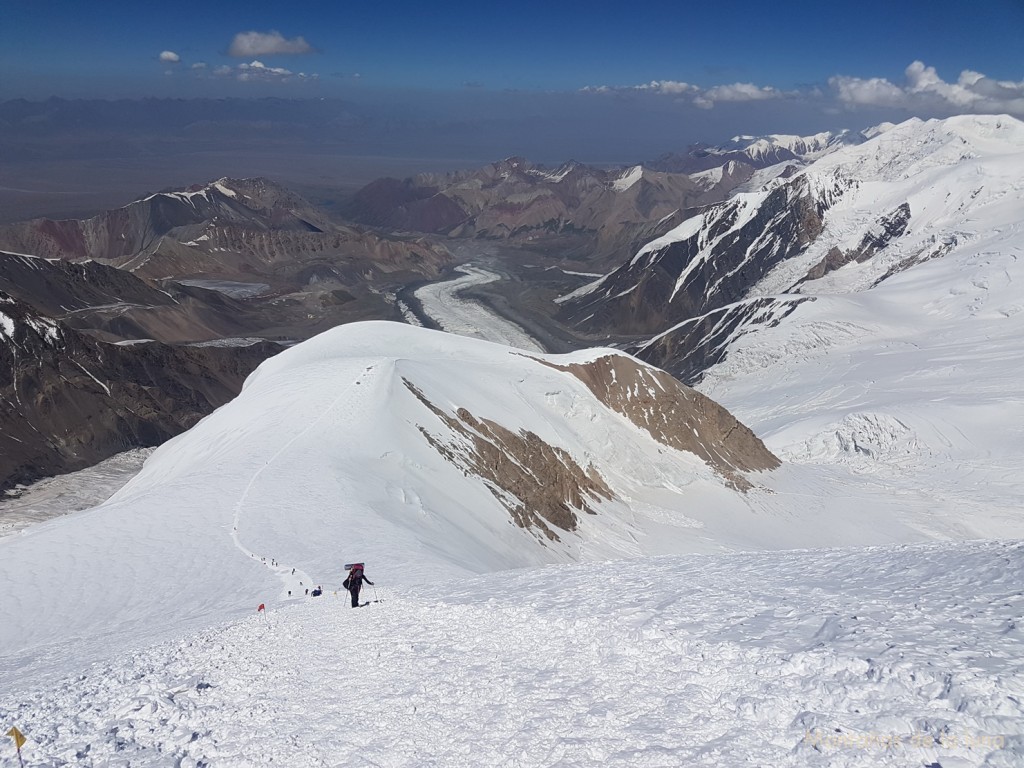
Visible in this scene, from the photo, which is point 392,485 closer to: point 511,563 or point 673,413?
point 511,563

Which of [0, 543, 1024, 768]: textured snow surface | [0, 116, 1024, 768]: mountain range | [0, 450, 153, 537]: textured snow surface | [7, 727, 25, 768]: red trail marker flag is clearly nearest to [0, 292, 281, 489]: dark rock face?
[0, 116, 1024, 768]: mountain range

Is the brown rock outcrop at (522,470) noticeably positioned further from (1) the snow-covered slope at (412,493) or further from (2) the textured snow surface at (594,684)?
(2) the textured snow surface at (594,684)

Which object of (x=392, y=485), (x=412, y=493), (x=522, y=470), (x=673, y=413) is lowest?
(x=522, y=470)

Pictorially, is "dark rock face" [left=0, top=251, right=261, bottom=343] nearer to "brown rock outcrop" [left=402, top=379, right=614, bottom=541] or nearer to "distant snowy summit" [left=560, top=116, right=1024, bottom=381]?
"distant snowy summit" [left=560, top=116, right=1024, bottom=381]

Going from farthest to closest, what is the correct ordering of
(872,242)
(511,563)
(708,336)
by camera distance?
(872,242) → (708,336) → (511,563)

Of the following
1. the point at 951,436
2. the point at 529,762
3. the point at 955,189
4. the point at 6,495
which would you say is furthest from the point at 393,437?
the point at 955,189

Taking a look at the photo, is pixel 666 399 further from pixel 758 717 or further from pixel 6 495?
pixel 6 495

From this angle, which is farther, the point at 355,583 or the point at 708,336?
the point at 708,336

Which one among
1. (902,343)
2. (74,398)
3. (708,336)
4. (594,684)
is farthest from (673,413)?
(708,336)
